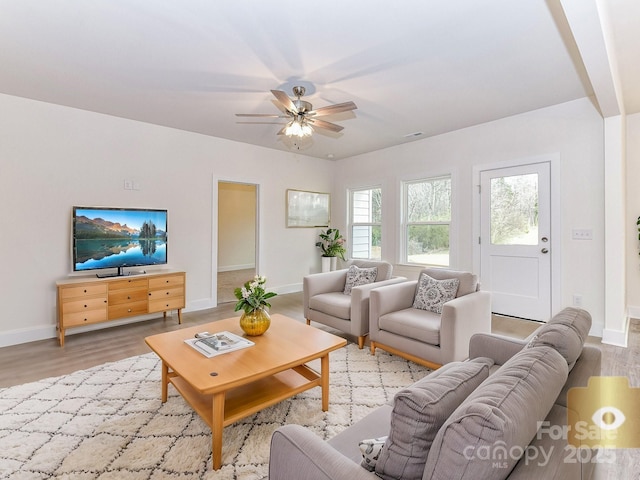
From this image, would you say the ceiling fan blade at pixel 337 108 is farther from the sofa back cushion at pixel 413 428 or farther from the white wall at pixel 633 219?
the white wall at pixel 633 219

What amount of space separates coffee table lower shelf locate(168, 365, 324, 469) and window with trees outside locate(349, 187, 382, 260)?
397 cm

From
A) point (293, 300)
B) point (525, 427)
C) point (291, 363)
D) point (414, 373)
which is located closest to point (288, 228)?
point (293, 300)

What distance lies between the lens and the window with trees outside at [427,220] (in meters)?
4.95

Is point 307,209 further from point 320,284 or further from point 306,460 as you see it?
point 306,460

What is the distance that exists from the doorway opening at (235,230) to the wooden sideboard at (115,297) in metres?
3.93

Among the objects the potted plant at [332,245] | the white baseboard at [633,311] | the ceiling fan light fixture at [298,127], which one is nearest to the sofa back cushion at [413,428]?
the ceiling fan light fixture at [298,127]

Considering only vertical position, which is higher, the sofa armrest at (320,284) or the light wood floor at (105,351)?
the sofa armrest at (320,284)

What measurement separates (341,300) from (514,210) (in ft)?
8.47

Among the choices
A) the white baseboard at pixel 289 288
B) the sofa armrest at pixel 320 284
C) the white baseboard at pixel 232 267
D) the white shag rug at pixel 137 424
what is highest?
the sofa armrest at pixel 320 284

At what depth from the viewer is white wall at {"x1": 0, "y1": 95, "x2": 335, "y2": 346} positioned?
3426 millimetres

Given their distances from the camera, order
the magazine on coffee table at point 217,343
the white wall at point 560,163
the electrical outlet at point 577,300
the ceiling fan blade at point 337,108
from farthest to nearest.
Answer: the electrical outlet at point 577,300 → the white wall at point 560,163 → the ceiling fan blade at point 337,108 → the magazine on coffee table at point 217,343

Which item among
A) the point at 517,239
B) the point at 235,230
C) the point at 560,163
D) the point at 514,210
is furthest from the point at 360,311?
the point at 235,230

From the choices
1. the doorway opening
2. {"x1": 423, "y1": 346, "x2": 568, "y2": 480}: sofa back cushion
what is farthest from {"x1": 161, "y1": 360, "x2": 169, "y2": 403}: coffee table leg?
the doorway opening

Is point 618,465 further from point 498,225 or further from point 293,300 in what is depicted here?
point 293,300
